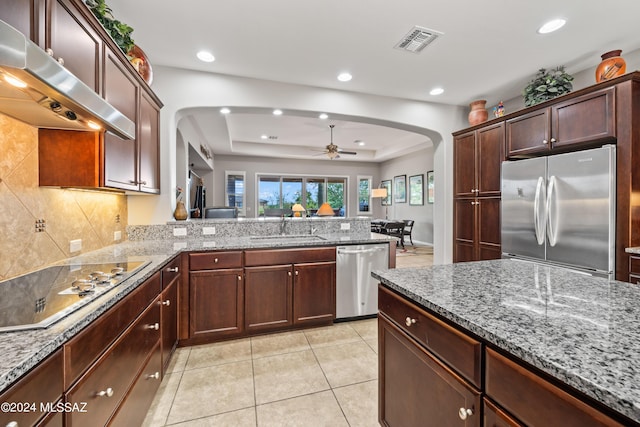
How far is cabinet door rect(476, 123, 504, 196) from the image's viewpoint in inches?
131

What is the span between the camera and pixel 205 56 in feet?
8.86

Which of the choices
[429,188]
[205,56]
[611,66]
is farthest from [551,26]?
[429,188]

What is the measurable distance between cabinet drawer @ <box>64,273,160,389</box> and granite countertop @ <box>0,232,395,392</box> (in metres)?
0.04

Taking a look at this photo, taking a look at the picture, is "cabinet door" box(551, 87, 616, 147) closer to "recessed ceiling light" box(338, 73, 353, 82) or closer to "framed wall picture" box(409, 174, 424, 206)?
"recessed ceiling light" box(338, 73, 353, 82)

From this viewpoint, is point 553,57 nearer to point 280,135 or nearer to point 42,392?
point 42,392

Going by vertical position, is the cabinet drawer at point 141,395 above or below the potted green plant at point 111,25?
below

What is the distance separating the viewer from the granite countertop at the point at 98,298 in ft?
2.29

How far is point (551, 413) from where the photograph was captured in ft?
2.00

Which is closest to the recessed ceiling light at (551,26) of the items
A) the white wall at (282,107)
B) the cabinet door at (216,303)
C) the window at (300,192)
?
the white wall at (282,107)

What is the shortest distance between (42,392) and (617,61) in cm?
421

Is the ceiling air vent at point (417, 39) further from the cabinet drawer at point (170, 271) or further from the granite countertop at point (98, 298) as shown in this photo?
the cabinet drawer at point (170, 271)

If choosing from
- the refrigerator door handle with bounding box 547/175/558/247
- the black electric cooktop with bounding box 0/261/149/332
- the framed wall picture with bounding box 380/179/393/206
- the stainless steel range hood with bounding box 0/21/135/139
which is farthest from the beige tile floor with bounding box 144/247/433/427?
the framed wall picture with bounding box 380/179/393/206

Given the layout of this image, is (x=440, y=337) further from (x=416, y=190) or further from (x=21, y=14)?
(x=416, y=190)

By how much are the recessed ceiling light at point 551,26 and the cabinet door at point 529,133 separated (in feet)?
2.60
